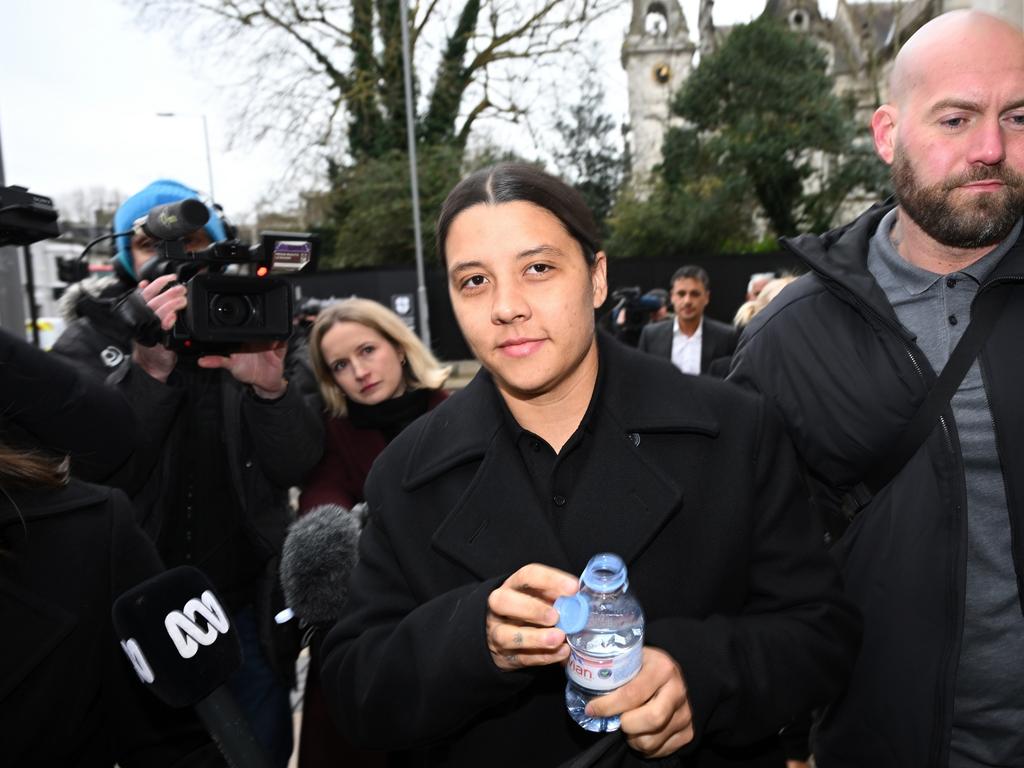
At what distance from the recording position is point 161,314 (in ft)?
7.36

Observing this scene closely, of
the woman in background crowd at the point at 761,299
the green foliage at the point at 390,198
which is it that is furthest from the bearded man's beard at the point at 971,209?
the green foliage at the point at 390,198

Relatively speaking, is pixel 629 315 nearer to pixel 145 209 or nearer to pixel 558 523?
pixel 145 209

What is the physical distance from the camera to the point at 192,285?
2.27 metres

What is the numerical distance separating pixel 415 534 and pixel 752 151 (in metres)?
21.0

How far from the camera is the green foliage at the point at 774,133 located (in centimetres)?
2056

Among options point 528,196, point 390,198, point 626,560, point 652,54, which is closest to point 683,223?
point 390,198

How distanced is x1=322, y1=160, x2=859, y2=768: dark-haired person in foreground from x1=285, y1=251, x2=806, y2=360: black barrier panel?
15527 millimetres

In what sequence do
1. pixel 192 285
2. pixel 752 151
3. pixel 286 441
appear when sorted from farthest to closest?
1. pixel 752 151
2. pixel 286 441
3. pixel 192 285

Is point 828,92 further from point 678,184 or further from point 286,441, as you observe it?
point 286,441

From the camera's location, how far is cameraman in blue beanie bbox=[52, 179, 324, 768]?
2.37 metres

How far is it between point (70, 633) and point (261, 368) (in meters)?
1.23

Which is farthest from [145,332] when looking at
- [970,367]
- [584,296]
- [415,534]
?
[970,367]

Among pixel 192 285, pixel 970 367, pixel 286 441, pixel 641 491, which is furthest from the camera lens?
pixel 286 441

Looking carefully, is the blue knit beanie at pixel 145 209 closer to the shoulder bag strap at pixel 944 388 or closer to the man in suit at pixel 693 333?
the shoulder bag strap at pixel 944 388
